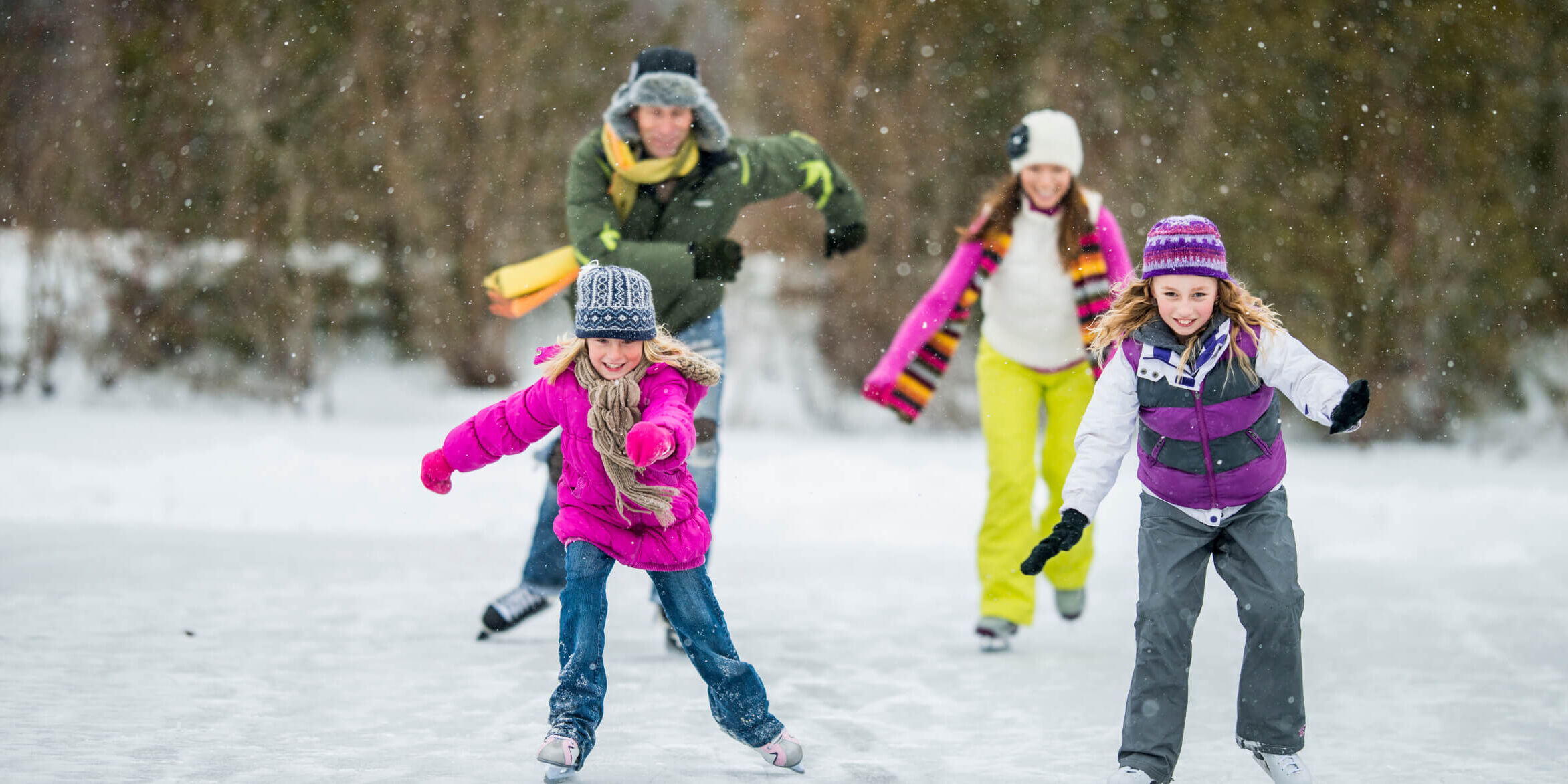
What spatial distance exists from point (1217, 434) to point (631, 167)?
2108 mm

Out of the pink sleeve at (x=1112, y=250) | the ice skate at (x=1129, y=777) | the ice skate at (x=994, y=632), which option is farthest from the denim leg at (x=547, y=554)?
the ice skate at (x=1129, y=777)

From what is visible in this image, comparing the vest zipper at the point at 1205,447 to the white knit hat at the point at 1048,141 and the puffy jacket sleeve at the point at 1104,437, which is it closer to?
the puffy jacket sleeve at the point at 1104,437

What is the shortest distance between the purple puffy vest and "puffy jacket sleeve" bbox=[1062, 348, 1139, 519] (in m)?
0.03

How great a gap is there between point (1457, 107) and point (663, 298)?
5.53 m

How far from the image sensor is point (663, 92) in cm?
442

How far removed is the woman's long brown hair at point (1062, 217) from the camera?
4.73m

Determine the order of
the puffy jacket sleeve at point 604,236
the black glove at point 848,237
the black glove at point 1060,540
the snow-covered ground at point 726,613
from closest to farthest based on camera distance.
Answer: the black glove at point 1060,540 → the snow-covered ground at point 726,613 → the puffy jacket sleeve at point 604,236 → the black glove at point 848,237

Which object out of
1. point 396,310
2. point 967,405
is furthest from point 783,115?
point 396,310

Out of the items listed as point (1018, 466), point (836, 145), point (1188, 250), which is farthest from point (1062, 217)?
point (836, 145)

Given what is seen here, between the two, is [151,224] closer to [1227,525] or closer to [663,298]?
[663,298]

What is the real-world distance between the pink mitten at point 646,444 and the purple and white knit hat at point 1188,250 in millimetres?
1049

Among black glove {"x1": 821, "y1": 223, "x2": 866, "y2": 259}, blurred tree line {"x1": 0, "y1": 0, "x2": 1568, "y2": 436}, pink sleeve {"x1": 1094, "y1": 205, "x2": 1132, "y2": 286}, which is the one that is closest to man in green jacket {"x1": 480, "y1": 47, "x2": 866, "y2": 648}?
black glove {"x1": 821, "y1": 223, "x2": 866, "y2": 259}

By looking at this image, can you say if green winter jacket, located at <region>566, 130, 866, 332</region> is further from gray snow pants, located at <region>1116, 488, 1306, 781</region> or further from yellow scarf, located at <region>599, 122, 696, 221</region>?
gray snow pants, located at <region>1116, 488, 1306, 781</region>

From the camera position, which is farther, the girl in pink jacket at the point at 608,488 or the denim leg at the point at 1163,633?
the girl in pink jacket at the point at 608,488
